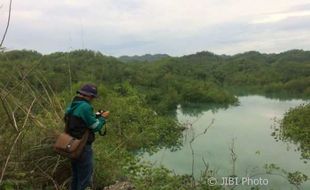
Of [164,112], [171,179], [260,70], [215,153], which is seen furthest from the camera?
[260,70]

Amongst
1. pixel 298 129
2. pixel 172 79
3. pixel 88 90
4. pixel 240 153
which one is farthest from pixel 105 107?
pixel 172 79

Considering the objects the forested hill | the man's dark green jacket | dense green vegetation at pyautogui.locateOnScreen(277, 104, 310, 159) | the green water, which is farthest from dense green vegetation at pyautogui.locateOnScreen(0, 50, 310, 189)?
dense green vegetation at pyautogui.locateOnScreen(277, 104, 310, 159)

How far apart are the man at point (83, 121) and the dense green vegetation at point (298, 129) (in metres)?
10.4

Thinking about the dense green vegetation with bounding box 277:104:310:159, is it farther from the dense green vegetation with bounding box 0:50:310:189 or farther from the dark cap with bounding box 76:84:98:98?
the dark cap with bounding box 76:84:98:98

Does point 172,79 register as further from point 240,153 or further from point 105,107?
point 240,153

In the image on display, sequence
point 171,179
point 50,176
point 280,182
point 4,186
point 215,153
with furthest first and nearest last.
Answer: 1. point 215,153
2. point 280,182
3. point 171,179
4. point 50,176
5. point 4,186

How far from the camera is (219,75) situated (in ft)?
206

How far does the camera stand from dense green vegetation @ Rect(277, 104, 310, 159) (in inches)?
595

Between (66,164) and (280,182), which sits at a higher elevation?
(66,164)

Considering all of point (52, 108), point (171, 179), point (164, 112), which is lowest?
point (164, 112)

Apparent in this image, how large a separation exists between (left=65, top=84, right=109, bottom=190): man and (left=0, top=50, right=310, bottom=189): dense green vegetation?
1.41 feet

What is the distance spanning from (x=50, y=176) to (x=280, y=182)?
677cm

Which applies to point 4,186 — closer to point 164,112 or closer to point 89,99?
point 89,99

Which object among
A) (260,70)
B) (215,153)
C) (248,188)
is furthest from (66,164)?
(260,70)
